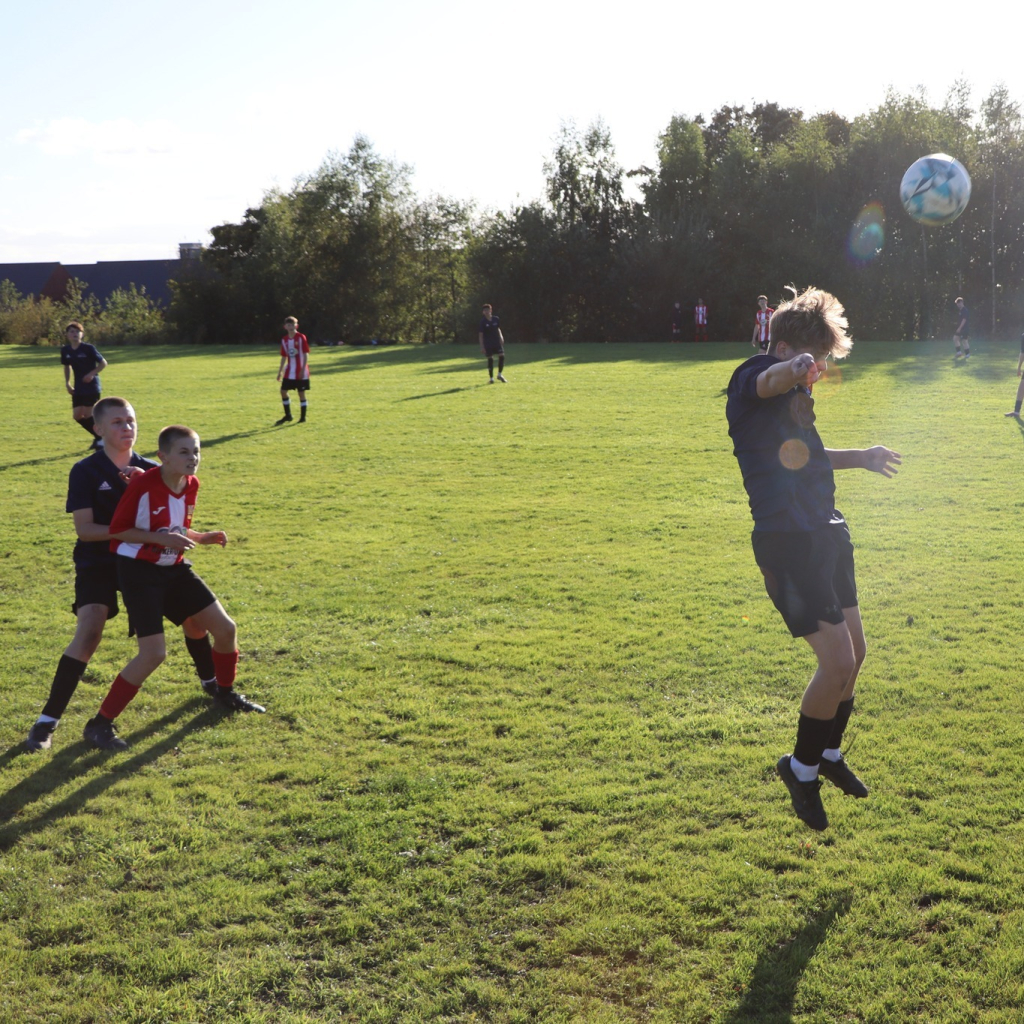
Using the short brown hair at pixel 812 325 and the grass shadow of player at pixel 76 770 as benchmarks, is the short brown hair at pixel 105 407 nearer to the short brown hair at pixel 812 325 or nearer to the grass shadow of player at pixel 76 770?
the grass shadow of player at pixel 76 770

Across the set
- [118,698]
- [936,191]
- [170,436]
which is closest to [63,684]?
[118,698]

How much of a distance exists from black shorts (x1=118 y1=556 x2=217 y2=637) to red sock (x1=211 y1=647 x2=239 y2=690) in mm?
467

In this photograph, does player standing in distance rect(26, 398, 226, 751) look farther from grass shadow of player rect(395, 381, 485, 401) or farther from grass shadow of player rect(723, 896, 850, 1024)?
grass shadow of player rect(395, 381, 485, 401)

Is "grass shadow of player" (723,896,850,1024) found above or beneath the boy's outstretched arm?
beneath

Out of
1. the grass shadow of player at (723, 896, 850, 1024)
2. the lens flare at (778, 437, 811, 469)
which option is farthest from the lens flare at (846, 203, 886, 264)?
the grass shadow of player at (723, 896, 850, 1024)

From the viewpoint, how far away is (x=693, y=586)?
340 inches

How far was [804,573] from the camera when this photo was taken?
4.21 metres

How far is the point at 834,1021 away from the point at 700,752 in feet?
6.71

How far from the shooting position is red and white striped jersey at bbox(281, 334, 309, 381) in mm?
19141

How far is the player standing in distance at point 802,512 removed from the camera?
4.19 m

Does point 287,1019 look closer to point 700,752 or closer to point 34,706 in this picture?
point 700,752

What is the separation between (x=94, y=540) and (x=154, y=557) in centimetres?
38

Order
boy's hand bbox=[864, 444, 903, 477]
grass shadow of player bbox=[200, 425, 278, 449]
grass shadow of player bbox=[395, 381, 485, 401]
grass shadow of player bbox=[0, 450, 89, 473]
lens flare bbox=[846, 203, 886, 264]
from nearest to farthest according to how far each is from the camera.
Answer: boy's hand bbox=[864, 444, 903, 477] → grass shadow of player bbox=[0, 450, 89, 473] → grass shadow of player bbox=[200, 425, 278, 449] → grass shadow of player bbox=[395, 381, 485, 401] → lens flare bbox=[846, 203, 886, 264]

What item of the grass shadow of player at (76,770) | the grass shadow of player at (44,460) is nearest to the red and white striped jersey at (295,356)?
the grass shadow of player at (44,460)
